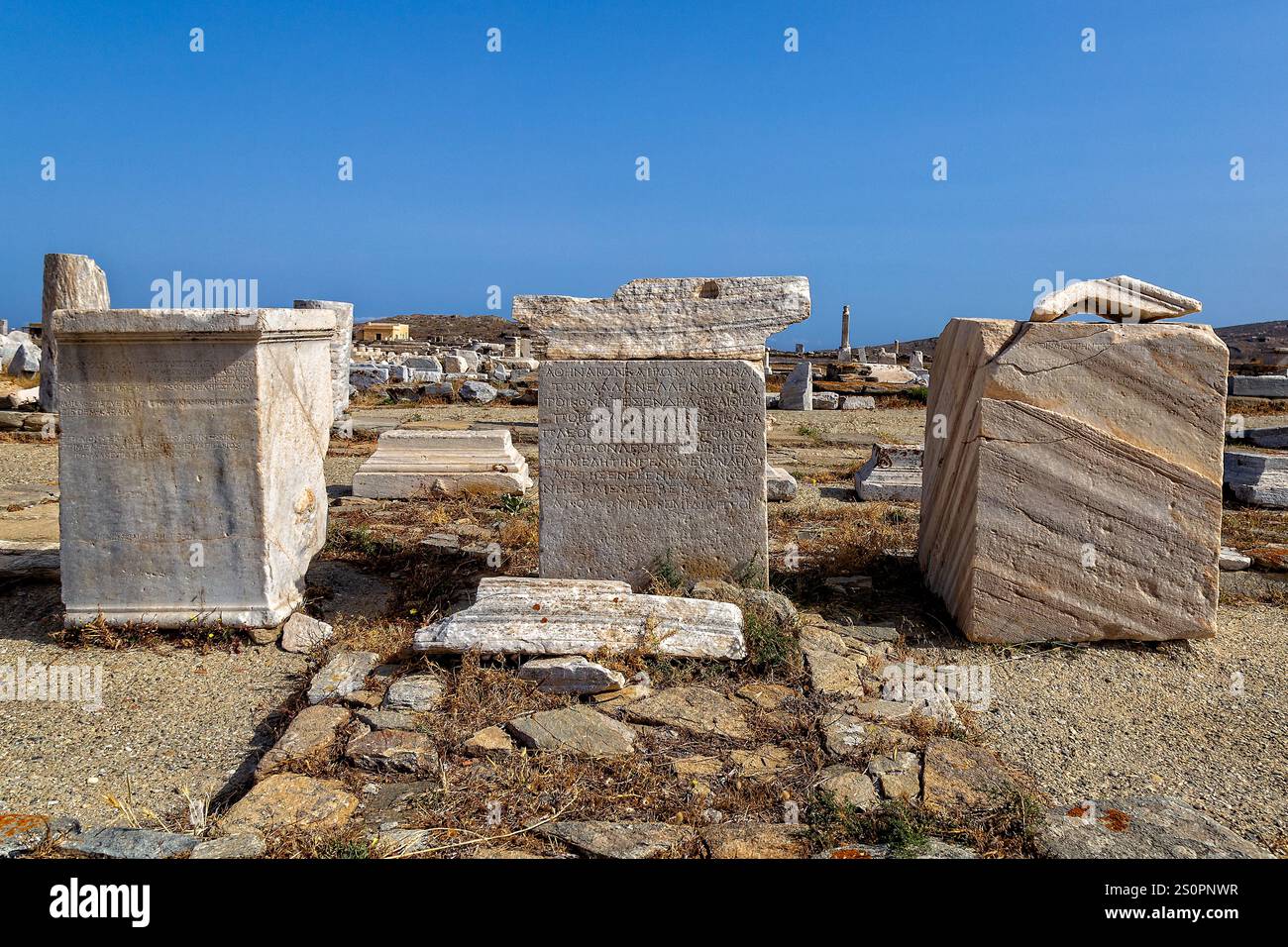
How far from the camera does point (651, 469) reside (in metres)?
4.53

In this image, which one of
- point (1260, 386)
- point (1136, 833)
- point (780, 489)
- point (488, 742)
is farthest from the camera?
point (1260, 386)

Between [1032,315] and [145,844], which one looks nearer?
[145,844]

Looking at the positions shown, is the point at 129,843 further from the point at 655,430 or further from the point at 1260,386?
the point at 1260,386

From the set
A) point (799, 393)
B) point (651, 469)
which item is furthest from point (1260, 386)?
point (651, 469)

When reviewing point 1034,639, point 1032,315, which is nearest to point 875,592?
point 1034,639

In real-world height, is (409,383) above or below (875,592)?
above

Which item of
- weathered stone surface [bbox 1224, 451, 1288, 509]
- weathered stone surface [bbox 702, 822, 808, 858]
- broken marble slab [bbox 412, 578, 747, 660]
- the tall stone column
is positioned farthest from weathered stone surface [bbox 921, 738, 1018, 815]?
the tall stone column

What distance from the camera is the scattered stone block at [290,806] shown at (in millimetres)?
2621

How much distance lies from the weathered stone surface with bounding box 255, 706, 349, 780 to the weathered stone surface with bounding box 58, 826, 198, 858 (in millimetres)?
411

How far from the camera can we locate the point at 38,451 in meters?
10.1

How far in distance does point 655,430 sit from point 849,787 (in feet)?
6.79

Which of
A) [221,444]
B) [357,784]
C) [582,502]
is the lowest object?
[357,784]
